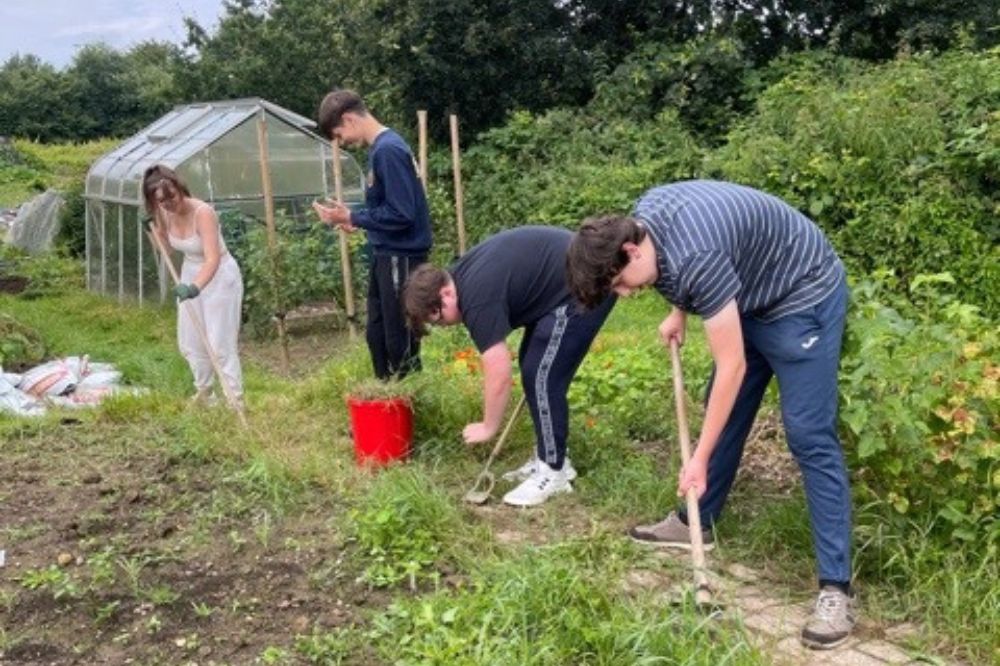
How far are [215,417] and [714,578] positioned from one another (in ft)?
9.54

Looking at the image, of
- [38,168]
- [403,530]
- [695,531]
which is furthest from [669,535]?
[38,168]

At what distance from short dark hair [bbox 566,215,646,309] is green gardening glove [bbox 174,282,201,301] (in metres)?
2.87

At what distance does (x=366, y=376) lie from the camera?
5.82m

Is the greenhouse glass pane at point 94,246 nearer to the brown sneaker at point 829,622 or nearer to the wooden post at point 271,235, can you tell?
the wooden post at point 271,235

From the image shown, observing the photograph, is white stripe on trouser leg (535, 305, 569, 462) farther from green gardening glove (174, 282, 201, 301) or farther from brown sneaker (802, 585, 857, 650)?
green gardening glove (174, 282, 201, 301)

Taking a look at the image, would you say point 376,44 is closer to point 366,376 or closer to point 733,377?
point 366,376

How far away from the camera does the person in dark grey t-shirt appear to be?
3.87 m

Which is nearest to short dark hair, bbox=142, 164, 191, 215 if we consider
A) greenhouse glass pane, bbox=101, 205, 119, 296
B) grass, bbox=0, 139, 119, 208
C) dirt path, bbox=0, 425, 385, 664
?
dirt path, bbox=0, 425, 385, 664

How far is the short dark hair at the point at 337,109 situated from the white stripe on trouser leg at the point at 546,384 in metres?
1.55

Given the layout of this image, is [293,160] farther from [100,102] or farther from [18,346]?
[100,102]

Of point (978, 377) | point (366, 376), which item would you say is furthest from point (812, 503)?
point (366, 376)

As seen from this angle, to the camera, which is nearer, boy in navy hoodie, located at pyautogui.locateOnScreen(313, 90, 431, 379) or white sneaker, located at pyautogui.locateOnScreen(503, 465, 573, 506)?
white sneaker, located at pyautogui.locateOnScreen(503, 465, 573, 506)

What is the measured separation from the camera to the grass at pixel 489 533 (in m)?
3.02

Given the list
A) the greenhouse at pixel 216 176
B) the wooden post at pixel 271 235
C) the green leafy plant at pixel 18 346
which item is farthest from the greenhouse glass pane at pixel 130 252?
the wooden post at pixel 271 235
